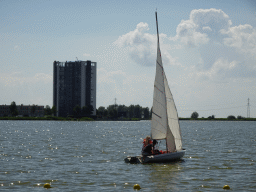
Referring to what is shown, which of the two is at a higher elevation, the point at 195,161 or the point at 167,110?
the point at 167,110

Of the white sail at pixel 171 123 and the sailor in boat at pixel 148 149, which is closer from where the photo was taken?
the sailor in boat at pixel 148 149

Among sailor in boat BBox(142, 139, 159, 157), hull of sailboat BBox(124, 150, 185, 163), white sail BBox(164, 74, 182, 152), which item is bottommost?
hull of sailboat BBox(124, 150, 185, 163)

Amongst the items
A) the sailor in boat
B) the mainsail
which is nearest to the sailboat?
the mainsail

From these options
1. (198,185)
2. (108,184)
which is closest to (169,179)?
(198,185)

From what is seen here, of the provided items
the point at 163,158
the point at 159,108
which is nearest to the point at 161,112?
the point at 159,108

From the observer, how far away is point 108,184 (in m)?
28.4

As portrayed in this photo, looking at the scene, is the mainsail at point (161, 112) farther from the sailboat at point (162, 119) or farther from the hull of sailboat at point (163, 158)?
the hull of sailboat at point (163, 158)

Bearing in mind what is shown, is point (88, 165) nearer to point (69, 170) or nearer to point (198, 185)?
point (69, 170)

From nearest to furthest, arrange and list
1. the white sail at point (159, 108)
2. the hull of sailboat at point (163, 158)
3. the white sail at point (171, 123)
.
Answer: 1. the hull of sailboat at point (163, 158)
2. the white sail at point (159, 108)
3. the white sail at point (171, 123)

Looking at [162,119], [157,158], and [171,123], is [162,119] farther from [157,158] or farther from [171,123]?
[157,158]

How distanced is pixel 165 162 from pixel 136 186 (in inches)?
552

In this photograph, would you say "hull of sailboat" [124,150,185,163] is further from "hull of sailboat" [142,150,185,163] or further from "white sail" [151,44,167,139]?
"white sail" [151,44,167,139]

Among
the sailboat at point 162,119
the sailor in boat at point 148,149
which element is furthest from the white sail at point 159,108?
the sailor in boat at point 148,149

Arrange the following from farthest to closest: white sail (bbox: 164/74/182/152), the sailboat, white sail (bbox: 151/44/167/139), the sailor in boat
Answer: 1. white sail (bbox: 164/74/182/152)
2. white sail (bbox: 151/44/167/139)
3. the sailboat
4. the sailor in boat
